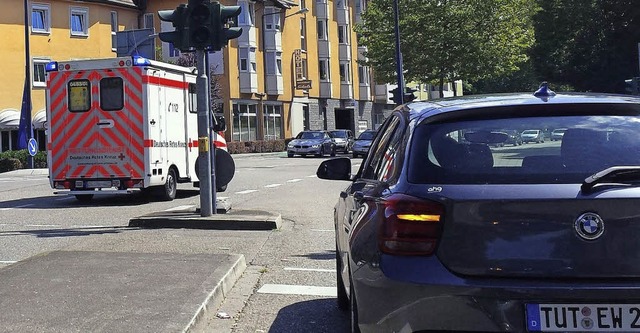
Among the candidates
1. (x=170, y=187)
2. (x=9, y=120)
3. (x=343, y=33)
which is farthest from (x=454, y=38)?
(x=170, y=187)

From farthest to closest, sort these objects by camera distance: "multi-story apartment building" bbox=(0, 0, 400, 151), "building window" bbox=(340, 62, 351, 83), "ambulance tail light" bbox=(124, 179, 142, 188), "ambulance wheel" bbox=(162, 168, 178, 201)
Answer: "building window" bbox=(340, 62, 351, 83) → "multi-story apartment building" bbox=(0, 0, 400, 151) → "ambulance wheel" bbox=(162, 168, 178, 201) → "ambulance tail light" bbox=(124, 179, 142, 188)

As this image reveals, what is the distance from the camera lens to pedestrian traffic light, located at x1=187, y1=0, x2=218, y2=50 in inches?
412

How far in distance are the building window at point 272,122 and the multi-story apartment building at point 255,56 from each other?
7 centimetres

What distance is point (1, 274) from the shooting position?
275 inches

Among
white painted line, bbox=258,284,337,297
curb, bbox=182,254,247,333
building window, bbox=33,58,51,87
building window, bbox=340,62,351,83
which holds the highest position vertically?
building window, bbox=340,62,351,83

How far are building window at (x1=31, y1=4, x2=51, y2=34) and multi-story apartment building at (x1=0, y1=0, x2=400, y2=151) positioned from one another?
53 millimetres

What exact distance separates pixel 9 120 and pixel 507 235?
3875cm

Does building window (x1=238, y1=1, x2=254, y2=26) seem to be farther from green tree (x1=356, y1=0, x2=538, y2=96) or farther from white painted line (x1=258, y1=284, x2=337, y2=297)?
white painted line (x1=258, y1=284, x2=337, y2=297)

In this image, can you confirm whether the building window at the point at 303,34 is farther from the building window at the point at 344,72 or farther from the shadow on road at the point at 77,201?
the shadow on road at the point at 77,201

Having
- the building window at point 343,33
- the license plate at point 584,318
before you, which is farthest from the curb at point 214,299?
Answer: the building window at point 343,33

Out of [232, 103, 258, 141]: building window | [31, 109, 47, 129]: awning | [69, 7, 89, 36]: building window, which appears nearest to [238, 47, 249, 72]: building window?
[232, 103, 258, 141]: building window

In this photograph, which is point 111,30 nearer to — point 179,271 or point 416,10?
point 416,10

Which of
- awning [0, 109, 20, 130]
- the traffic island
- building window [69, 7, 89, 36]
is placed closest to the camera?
the traffic island

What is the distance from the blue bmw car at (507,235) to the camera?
316cm
